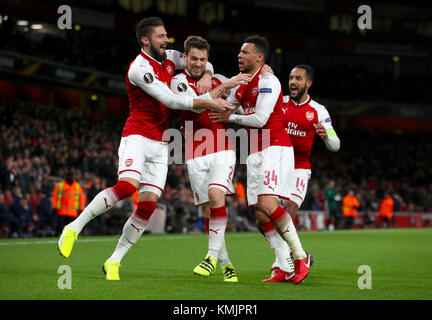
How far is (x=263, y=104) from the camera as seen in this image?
26.3ft

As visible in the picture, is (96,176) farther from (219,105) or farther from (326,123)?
(219,105)

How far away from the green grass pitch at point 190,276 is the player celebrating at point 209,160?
399mm

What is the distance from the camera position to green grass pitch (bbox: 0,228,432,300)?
22.0 ft

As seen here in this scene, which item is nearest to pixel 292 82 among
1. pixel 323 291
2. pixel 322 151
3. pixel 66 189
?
pixel 323 291

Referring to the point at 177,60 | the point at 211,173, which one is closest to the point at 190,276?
the point at 211,173

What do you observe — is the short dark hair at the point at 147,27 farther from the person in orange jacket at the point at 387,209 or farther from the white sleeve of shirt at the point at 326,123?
the person in orange jacket at the point at 387,209

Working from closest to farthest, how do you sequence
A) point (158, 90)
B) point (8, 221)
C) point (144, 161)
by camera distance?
point (158, 90) → point (144, 161) → point (8, 221)

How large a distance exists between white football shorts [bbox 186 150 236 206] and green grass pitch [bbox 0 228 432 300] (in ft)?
3.46

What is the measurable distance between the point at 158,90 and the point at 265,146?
1.45m

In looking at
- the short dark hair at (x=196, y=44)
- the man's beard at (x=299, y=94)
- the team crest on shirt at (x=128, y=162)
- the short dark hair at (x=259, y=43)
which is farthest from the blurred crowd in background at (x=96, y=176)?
the short dark hair at (x=259, y=43)

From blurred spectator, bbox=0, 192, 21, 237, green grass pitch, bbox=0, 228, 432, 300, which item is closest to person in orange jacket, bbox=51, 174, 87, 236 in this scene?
blurred spectator, bbox=0, 192, 21, 237

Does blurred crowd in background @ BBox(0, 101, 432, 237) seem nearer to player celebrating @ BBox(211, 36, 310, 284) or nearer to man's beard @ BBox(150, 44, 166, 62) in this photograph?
man's beard @ BBox(150, 44, 166, 62)

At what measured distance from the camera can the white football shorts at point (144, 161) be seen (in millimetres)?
7926

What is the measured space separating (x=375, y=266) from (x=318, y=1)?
124 feet
